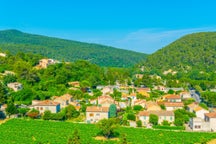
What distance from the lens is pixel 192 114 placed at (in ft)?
165

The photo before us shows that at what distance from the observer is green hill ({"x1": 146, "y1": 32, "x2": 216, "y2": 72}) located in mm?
120000

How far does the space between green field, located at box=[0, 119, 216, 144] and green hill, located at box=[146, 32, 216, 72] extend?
74808 millimetres

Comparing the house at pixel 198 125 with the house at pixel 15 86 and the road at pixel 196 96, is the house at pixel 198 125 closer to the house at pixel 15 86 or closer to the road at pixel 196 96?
the road at pixel 196 96

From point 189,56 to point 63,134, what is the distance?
100m

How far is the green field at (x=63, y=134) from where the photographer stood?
125 ft

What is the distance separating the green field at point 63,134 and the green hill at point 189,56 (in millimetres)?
74808

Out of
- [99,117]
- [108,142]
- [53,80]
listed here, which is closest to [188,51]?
[53,80]

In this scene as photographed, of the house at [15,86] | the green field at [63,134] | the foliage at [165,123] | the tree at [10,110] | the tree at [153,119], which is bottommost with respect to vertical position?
the green field at [63,134]

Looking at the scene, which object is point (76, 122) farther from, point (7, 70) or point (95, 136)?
point (7, 70)

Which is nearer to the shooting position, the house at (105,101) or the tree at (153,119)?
the tree at (153,119)

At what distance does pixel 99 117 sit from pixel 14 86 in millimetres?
23190

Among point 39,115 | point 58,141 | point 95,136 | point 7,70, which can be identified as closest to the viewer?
point 58,141

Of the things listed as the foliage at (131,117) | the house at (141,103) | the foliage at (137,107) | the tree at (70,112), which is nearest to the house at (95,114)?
the tree at (70,112)

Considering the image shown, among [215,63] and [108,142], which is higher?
[215,63]
